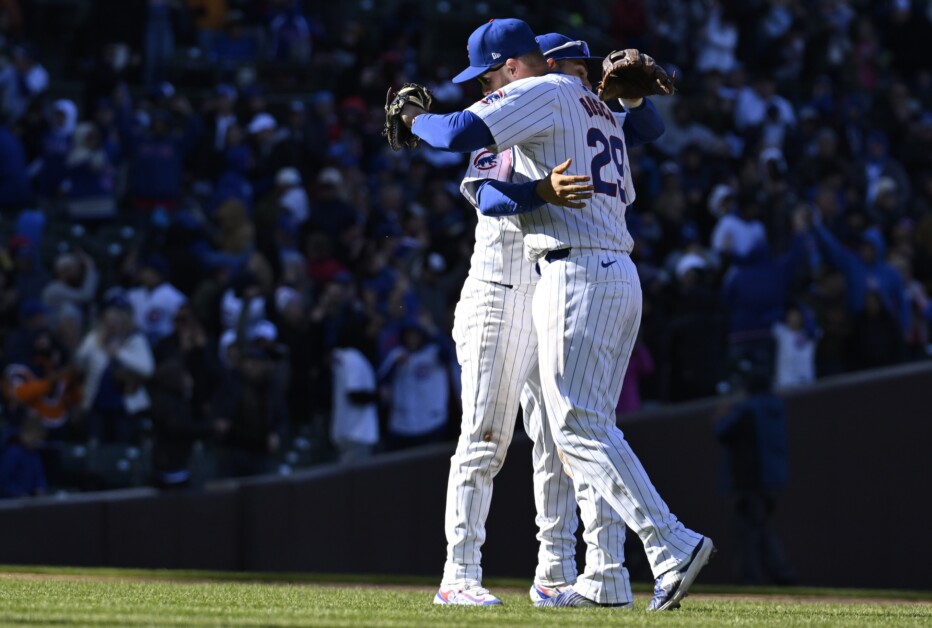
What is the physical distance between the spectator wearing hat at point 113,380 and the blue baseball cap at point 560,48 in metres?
5.84

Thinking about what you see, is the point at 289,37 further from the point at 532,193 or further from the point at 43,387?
the point at 532,193

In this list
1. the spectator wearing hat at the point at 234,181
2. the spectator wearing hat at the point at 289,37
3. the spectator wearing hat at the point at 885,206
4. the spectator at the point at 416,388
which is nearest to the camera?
the spectator at the point at 416,388

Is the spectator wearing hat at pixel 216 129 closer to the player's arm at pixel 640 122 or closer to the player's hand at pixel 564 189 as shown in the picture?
the player's arm at pixel 640 122

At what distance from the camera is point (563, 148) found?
235 inches

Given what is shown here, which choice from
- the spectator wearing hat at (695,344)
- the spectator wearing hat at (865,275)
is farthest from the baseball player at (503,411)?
the spectator wearing hat at (865,275)

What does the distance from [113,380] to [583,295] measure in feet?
21.2

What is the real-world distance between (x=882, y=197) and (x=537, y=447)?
34.9ft

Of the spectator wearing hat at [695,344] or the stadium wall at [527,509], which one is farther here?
the spectator wearing hat at [695,344]

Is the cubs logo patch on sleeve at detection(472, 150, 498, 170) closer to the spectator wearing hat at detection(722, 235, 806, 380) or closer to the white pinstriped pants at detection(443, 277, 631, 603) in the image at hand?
the white pinstriped pants at detection(443, 277, 631, 603)

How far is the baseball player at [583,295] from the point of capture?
572 cm

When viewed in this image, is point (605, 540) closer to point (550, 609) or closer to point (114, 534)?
point (550, 609)

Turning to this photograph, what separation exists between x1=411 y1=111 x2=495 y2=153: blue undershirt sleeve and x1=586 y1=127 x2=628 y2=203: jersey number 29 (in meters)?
0.41

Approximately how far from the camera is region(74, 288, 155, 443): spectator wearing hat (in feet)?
37.8

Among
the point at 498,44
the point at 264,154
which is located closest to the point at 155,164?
the point at 264,154
